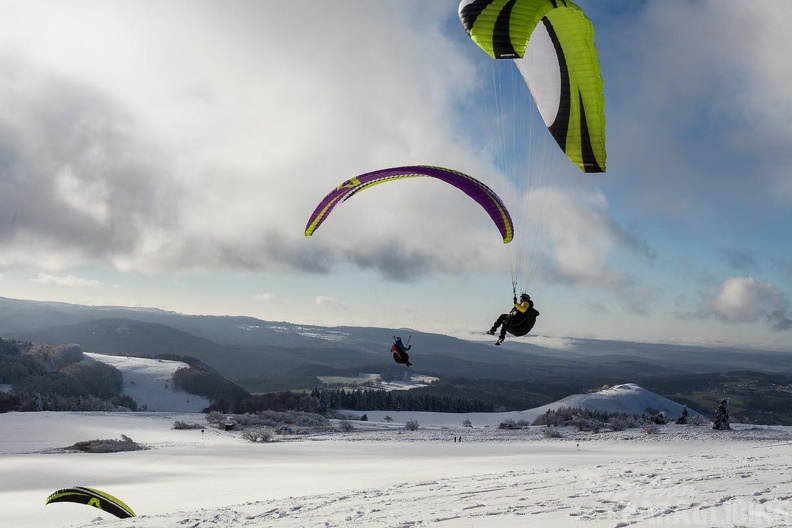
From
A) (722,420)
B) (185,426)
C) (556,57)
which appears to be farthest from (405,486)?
(185,426)

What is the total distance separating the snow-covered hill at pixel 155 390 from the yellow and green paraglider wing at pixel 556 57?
108642 mm

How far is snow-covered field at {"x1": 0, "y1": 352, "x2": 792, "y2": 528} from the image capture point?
7398 millimetres

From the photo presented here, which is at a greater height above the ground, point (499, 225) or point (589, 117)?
point (589, 117)

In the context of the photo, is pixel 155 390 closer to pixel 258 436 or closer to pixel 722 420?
pixel 258 436

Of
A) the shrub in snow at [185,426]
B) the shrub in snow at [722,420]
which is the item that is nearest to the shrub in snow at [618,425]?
the shrub in snow at [722,420]

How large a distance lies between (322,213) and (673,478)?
41.8ft

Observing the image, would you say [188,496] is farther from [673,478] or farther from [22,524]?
[673,478]

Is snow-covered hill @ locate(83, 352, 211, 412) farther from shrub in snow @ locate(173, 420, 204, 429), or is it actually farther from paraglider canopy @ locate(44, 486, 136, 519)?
paraglider canopy @ locate(44, 486, 136, 519)

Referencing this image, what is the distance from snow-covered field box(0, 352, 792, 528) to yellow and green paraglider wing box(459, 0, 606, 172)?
250 inches

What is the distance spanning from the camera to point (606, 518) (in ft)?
22.0

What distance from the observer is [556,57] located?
10234 mm

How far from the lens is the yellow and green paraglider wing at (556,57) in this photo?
9.28 meters

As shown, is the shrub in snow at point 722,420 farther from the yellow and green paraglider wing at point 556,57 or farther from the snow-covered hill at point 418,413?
the yellow and green paraglider wing at point 556,57

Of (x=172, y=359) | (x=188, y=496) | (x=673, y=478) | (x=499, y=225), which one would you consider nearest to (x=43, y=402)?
(x=188, y=496)
